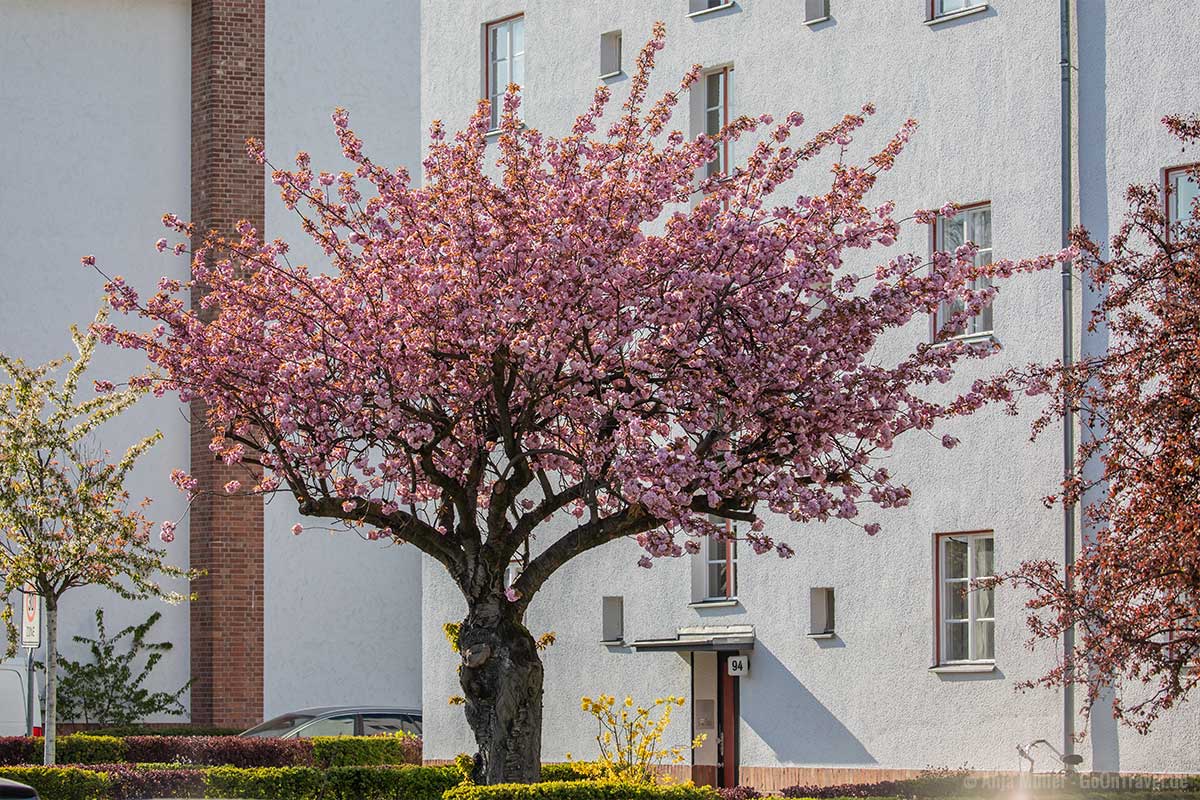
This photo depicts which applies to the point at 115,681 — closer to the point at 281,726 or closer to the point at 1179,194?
the point at 281,726

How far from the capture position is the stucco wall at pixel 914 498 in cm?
2083

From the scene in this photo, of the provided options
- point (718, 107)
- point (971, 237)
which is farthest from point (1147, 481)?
point (718, 107)

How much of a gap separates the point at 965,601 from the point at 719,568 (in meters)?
4.12

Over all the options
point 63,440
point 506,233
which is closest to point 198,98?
point 63,440

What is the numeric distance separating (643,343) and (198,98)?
21.4 m

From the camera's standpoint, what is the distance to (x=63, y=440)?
27594mm

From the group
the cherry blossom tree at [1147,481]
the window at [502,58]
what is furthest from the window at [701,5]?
the cherry blossom tree at [1147,481]

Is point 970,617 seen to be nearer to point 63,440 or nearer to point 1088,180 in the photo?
point 1088,180

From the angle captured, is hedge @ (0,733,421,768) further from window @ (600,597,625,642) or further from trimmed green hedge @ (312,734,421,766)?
window @ (600,597,625,642)

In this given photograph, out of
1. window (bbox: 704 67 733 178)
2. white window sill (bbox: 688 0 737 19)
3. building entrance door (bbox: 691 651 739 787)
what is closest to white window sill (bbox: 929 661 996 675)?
building entrance door (bbox: 691 651 739 787)

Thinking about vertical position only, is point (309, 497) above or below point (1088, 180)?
below

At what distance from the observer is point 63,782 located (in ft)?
72.6

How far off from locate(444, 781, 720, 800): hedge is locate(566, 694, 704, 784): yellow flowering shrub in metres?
3.98

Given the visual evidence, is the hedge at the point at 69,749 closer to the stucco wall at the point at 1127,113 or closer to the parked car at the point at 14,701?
the parked car at the point at 14,701
